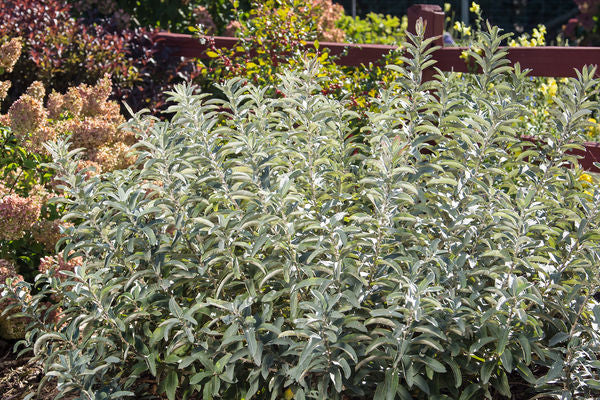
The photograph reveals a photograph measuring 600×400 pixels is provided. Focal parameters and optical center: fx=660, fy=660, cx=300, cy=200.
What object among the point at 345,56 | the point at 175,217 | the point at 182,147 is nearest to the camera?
the point at 175,217

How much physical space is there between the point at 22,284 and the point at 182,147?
0.82 metres

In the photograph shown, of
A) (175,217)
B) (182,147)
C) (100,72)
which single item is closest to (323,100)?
(182,147)

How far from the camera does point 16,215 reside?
10.3 ft

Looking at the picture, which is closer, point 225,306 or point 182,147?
point 225,306

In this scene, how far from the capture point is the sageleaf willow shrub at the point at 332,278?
219 centimetres

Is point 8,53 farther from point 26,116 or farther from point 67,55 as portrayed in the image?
point 67,55

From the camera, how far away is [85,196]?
2473 mm

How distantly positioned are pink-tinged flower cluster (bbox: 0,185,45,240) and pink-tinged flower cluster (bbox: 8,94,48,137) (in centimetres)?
46

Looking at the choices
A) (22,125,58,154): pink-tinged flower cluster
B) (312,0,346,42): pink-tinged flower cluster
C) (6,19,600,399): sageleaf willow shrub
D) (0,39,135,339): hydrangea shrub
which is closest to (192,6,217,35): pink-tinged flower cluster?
(312,0,346,42): pink-tinged flower cluster

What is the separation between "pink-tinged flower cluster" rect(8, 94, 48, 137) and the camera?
349 centimetres

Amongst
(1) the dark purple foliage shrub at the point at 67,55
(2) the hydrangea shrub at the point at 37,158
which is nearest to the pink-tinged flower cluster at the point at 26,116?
(2) the hydrangea shrub at the point at 37,158

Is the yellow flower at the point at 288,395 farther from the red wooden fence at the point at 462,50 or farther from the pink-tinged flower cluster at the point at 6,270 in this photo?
the red wooden fence at the point at 462,50

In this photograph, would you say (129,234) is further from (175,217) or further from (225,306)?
(225,306)

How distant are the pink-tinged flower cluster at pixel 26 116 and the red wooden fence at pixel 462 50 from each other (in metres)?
2.24
